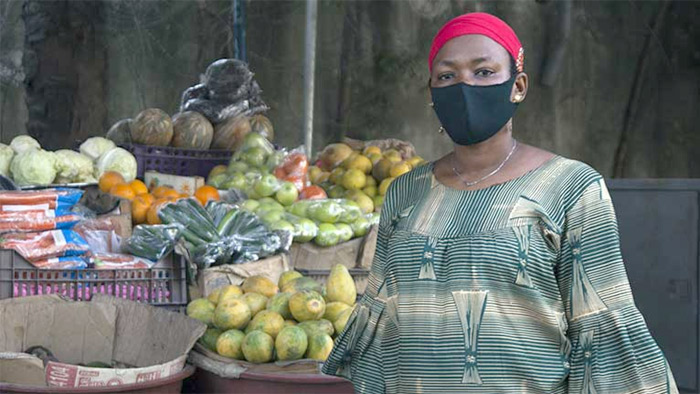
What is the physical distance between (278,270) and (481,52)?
2.79 meters

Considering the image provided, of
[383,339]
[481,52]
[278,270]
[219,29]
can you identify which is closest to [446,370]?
[383,339]

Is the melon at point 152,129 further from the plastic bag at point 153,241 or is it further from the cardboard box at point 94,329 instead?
the cardboard box at point 94,329

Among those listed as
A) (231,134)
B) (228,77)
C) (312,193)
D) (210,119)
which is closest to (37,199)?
(312,193)

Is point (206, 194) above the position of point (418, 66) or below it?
below

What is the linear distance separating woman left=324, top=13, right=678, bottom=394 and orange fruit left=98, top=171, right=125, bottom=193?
10.8ft

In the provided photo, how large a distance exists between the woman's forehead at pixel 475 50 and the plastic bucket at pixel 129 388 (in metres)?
1.68

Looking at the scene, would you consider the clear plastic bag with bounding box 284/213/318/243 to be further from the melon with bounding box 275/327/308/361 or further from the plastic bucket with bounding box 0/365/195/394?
the plastic bucket with bounding box 0/365/195/394

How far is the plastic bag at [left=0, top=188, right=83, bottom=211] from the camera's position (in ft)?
13.2

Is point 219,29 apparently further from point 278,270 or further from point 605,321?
point 605,321

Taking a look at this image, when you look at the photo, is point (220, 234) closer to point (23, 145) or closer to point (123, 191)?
point (123, 191)

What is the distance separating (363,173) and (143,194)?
4.59ft

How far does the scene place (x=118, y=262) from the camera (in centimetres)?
413

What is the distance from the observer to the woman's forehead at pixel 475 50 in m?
2.04

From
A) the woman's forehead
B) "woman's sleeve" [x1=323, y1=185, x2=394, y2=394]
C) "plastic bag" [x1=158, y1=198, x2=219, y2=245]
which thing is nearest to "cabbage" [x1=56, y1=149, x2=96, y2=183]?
"plastic bag" [x1=158, y1=198, x2=219, y2=245]
